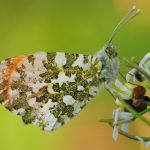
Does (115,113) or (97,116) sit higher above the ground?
(97,116)

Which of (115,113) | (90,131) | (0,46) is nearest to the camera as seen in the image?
(115,113)

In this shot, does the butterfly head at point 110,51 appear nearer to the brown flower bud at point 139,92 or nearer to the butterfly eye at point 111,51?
the butterfly eye at point 111,51

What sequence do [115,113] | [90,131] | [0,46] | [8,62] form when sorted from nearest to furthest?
[115,113] < [8,62] < [90,131] < [0,46]

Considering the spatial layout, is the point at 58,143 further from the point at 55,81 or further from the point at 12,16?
the point at 55,81

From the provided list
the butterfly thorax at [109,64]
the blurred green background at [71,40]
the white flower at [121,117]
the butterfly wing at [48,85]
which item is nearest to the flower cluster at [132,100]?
the white flower at [121,117]

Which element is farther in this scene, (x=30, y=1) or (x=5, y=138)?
(x=30, y=1)

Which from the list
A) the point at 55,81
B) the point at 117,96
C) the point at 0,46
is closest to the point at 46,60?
the point at 55,81

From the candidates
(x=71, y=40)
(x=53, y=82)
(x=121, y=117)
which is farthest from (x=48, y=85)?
(x=71, y=40)

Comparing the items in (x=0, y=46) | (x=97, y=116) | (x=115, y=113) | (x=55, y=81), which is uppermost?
(x=0, y=46)
